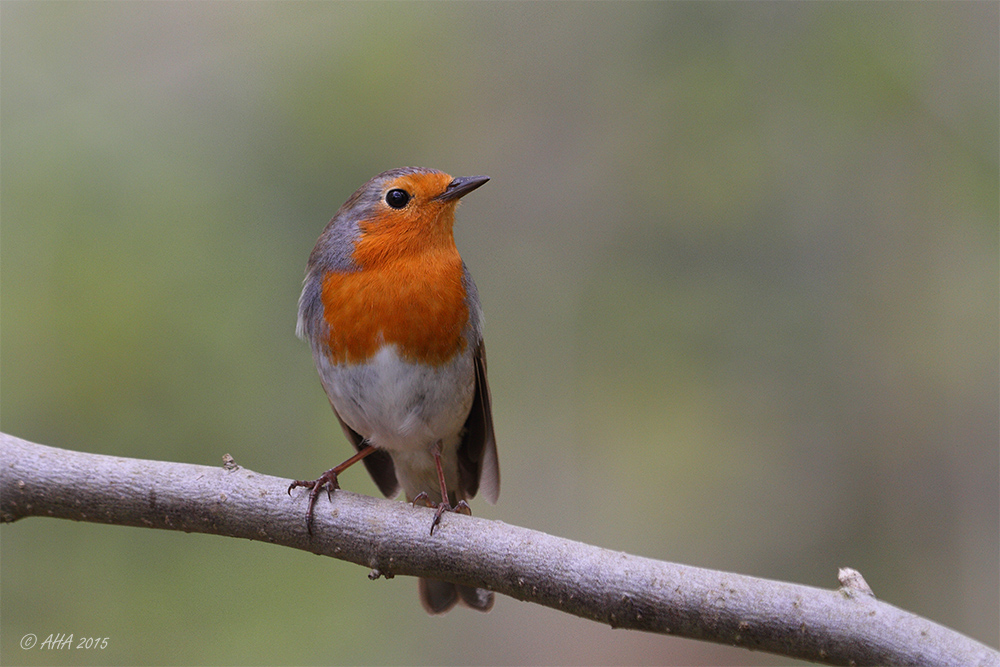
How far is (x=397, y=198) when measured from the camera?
3350 millimetres

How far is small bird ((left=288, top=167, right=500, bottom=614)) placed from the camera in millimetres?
3148

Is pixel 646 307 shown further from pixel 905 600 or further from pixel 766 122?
pixel 905 600

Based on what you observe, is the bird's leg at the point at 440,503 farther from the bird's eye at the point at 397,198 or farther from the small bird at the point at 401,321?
the bird's eye at the point at 397,198

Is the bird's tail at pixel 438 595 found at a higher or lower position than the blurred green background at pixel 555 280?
lower

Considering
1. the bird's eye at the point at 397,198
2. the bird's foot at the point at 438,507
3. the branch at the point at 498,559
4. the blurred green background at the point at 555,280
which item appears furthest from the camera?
the blurred green background at the point at 555,280

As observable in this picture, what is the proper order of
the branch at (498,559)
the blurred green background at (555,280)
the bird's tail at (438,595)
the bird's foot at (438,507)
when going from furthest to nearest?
the blurred green background at (555,280), the bird's tail at (438,595), the bird's foot at (438,507), the branch at (498,559)

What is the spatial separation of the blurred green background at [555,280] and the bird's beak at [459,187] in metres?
1.79

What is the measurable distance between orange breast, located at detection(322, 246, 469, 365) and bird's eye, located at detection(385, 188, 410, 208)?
25 centimetres

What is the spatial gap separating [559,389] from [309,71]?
2867mm

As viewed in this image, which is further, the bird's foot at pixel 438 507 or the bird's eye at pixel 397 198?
the bird's eye at pixel 397 198

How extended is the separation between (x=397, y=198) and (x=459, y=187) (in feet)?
0.89

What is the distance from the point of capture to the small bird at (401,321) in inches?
124

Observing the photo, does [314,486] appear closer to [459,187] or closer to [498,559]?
[498,559]

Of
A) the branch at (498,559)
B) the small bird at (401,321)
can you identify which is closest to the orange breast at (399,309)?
the small bird at (401,321)
